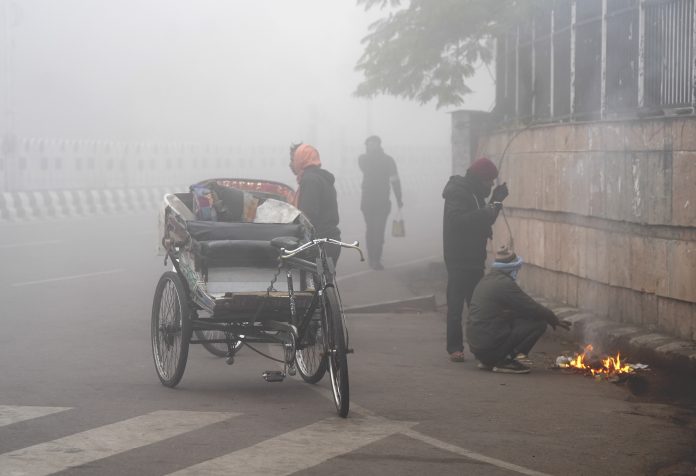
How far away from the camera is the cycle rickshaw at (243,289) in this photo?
25.7 ft

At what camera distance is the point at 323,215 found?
11.0 meters

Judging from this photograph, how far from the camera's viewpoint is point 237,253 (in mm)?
8430

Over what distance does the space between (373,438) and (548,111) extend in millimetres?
8612

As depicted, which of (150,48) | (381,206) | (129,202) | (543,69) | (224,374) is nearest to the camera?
(224,374)

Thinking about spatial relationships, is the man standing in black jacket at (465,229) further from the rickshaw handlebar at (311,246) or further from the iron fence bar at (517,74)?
the iron fence bar at (517,74)

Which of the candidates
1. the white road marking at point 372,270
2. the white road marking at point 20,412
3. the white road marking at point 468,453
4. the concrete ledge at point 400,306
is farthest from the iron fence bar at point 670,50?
the white road marking at point 372,270

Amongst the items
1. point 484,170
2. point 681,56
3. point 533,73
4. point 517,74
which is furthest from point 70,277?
point 681,56

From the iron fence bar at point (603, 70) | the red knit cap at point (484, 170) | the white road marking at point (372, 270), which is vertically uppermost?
the iron fence bar at point (603, 70)

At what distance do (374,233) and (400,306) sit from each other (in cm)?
466

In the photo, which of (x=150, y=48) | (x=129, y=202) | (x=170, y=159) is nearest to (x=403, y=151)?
(x=170, y=159)

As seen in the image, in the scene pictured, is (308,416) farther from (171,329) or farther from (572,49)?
Result: (572,49)

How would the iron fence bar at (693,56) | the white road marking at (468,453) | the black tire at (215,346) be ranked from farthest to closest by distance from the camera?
the iron fence bar at (693,56) < the black tire at (215,346) < the white road marking at (468,453)

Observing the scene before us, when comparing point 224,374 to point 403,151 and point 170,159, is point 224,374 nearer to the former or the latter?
point 170,159

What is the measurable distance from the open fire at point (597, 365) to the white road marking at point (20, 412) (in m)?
4.15
